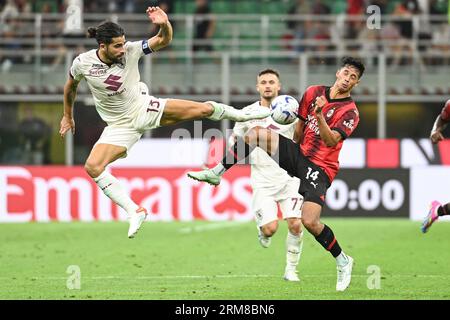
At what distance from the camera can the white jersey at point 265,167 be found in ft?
41.6

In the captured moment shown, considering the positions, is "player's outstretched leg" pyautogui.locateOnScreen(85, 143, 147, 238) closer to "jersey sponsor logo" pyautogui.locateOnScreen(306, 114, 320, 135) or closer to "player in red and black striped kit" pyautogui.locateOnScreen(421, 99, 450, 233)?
"jersey sponsor logo" pyautogui.locateOnScreen(306, 114, 320, 135)

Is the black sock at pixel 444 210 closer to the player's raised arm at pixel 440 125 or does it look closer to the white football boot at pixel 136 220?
the player's raised arm at pixel 440 125

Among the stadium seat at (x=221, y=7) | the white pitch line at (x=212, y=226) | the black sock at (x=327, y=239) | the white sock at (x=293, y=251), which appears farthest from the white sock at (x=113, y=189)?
the stadium seat at (x=221, y=7)

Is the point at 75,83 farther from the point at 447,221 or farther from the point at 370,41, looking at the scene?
the point at 370,41

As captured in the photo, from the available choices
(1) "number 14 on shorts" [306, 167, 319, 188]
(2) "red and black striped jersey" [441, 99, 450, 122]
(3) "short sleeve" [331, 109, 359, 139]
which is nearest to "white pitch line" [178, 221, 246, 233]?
(2) "red and black striped jersey" [441, 99, 450, 122]

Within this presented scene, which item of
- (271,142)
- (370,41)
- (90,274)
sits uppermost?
(370,41)

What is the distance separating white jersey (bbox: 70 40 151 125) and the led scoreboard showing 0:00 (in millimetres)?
9018

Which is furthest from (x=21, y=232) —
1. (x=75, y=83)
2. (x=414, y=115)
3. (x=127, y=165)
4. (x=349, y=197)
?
(x=414, y=115)

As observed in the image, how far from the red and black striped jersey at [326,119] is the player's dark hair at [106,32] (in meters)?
2.01

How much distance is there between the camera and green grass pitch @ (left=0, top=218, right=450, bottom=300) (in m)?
11.1

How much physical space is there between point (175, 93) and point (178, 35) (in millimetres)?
1573

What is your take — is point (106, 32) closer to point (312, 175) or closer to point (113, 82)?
point (113, 82)

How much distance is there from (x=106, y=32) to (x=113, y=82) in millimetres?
568

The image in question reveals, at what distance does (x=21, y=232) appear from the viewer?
18.7 m
